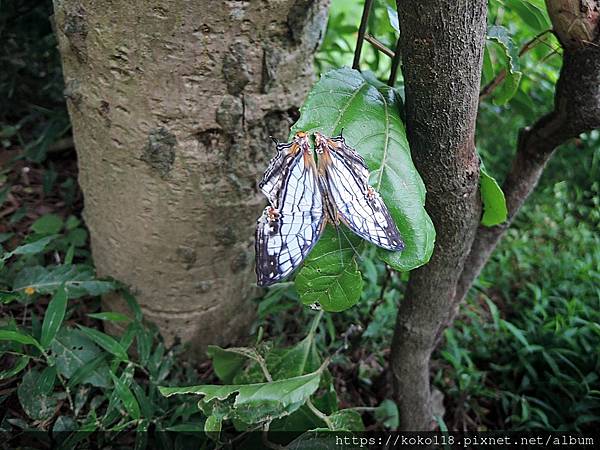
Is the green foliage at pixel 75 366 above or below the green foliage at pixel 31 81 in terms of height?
below

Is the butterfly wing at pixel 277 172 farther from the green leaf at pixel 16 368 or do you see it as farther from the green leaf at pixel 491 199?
the green leaf at pixel 16 368

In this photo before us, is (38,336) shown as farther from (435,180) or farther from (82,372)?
(435,180)

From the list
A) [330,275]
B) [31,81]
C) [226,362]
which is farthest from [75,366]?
[31,81]

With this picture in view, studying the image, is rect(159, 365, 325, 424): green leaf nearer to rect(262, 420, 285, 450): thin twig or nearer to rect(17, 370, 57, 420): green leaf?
rect(262, 420, 285, 450): thin twig

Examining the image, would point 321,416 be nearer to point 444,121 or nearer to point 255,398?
point 255,398

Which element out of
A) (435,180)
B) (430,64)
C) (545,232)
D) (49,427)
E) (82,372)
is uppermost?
(430,64)

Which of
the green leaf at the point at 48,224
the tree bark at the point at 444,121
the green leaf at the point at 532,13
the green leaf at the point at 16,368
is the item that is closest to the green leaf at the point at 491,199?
the tree bark at the point at 444,121

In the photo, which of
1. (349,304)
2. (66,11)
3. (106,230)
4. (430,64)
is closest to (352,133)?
(430,64)
